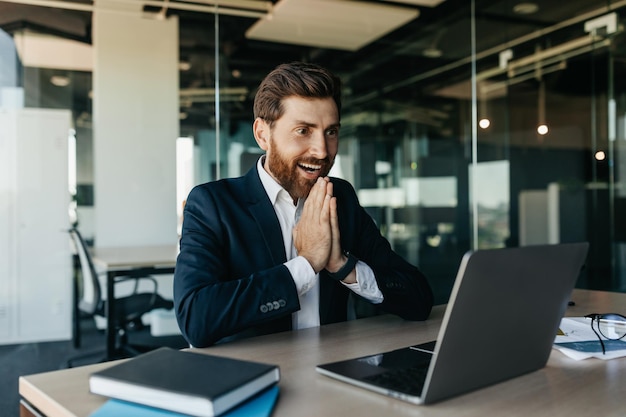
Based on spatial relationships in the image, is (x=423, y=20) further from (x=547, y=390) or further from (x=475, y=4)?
(x=547, y=390)

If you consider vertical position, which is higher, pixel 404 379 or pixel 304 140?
pixel 304 140

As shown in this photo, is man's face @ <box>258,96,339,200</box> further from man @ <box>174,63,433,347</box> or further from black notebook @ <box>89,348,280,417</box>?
black notebook @ <box>89,348,280,417</box>

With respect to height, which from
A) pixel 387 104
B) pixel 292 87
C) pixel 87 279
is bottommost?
pixel 87 279

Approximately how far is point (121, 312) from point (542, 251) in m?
3.31

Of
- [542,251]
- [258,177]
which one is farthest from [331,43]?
[542,251]

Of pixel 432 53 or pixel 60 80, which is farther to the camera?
pixel 432 53

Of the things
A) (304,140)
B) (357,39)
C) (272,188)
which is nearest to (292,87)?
(304,140)

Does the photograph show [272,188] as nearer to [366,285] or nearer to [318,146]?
[318,146]

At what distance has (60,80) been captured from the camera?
3.87 metres

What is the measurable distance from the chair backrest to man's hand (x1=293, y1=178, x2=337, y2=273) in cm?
250

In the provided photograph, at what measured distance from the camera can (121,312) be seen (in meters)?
3.77

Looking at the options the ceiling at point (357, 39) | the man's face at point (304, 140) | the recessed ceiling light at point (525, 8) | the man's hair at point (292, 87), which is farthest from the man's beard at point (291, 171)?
the recessed ceiling light at point (525, 8)

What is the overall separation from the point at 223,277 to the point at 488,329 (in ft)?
2.73

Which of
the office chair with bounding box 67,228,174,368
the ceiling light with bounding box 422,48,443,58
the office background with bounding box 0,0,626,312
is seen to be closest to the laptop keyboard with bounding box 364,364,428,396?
the office chair with bounding box 67,228,174,368
